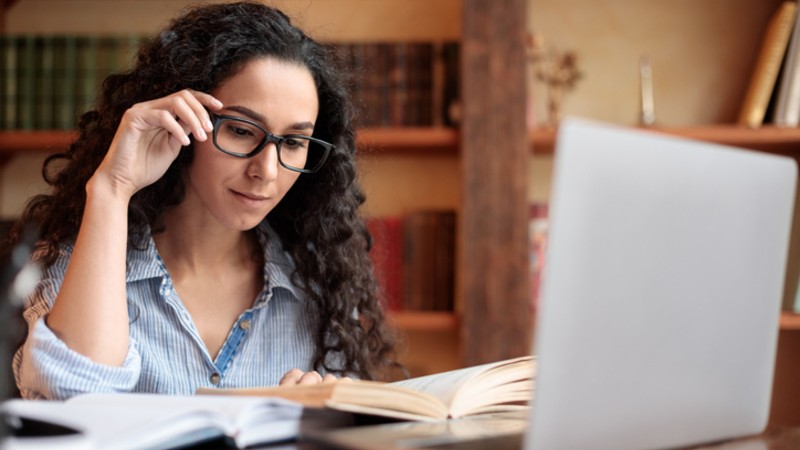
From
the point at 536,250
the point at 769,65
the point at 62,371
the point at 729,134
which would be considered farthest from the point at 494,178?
the point at 62,371

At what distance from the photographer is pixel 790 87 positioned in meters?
2.32

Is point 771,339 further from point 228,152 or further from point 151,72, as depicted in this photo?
point 151,72

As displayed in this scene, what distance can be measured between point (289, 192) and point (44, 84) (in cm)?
117

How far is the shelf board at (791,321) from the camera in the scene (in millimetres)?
2320

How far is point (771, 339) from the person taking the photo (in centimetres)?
83

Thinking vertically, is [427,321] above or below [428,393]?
below

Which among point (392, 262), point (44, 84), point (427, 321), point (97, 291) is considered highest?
point (44, 84)

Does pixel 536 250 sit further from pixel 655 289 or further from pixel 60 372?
pixel 655 289

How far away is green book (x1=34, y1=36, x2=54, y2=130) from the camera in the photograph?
2402 mm

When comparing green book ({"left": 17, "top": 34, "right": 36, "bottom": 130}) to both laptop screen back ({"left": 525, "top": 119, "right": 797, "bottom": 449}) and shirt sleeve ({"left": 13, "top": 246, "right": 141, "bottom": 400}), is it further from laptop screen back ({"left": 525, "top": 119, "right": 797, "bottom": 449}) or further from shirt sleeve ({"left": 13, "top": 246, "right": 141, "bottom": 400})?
laptop screen back ({"left": 525, "top": 119, "right": 797, "bottom": 449})

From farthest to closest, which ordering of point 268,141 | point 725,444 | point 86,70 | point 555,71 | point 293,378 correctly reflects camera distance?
point 555,71 → point 86,70 → point 268,141 → point 293,378 → point 725,444

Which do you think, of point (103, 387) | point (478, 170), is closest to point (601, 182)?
point (103, 387)

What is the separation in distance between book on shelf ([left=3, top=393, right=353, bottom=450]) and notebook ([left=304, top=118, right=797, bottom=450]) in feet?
0.33

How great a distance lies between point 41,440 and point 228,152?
0.69 meters
